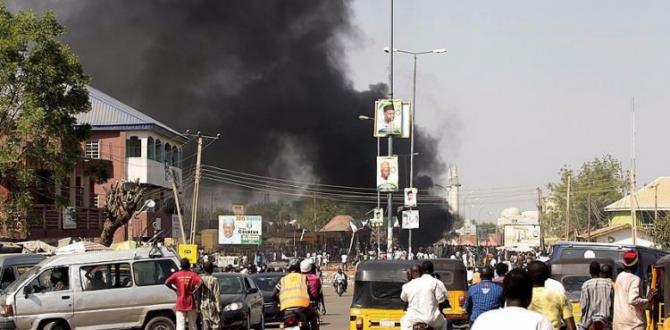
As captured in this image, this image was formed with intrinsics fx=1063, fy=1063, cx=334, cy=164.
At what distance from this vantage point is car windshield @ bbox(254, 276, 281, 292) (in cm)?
2711

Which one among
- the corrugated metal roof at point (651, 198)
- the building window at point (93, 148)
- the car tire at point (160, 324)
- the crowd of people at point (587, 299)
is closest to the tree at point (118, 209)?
the building window at point (93, 148)

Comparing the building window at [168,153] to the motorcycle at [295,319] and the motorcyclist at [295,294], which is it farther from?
the motorcycle at [295,319]

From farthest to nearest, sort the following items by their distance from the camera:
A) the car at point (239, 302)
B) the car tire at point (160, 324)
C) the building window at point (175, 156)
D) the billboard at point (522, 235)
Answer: the billboard at point (522, 235) < the building window at point (175, 156) < the car at point (239, 302) < the car tire at point (160, 324)

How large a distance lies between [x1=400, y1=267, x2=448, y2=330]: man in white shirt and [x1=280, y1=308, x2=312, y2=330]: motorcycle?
5.88 feet

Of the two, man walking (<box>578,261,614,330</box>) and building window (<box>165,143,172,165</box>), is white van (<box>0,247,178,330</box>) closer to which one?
man walking (<box>578,261,614,330</box>)

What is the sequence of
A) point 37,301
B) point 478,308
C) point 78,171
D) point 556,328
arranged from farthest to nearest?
point 78,171, point 37,301, point 478,308, point 556,328

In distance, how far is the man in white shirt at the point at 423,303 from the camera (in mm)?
12133

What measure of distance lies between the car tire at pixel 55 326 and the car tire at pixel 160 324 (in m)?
1.35

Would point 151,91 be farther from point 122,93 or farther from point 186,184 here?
point 186,184

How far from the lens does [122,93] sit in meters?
74.6

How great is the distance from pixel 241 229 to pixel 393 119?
2131 centimetres

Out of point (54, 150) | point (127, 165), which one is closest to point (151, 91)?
point (127, 165)

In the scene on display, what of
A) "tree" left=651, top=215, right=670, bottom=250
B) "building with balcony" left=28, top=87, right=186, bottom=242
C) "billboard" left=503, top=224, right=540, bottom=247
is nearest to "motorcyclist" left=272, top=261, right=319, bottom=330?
"building with balcony" left=28, top=87, right=186, bottom=242

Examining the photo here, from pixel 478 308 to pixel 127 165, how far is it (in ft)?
140
